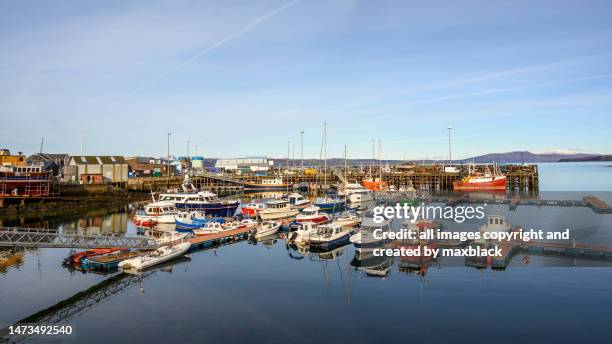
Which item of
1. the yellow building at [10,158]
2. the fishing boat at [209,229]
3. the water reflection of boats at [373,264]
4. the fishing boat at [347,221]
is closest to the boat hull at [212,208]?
the fishing boat at [209,229]

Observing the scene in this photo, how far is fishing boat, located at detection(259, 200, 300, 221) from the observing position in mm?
45969

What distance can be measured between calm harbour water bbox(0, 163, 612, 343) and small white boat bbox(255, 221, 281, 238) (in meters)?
8.03

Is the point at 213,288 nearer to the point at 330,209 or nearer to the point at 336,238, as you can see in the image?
the point at 336,238

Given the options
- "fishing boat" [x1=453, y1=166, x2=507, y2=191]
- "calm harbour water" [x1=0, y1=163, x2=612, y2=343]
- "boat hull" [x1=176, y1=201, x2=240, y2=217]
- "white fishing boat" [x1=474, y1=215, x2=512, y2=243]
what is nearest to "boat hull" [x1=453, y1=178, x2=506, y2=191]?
"fishing boat" [x1=453, y1=166, x2=507, y2=191]

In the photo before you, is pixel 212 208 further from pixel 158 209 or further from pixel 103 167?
pixel 103 167

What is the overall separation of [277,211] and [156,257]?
20613 mm

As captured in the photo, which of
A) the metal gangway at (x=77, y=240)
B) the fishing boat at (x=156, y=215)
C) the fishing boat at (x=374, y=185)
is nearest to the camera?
the metal gangway at (x=77, y=240)

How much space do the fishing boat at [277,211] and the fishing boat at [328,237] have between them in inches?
495

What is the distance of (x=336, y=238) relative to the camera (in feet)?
109

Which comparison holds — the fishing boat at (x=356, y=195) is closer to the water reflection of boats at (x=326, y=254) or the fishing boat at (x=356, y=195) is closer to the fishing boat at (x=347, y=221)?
the fishing boat at (x=347, y=221)

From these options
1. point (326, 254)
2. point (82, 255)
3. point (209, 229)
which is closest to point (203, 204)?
point (209, 229)

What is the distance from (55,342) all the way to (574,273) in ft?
88.5

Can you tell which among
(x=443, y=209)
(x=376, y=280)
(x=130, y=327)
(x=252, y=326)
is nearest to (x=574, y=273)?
(x=376, y=280)

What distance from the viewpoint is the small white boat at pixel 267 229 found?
37.4m
